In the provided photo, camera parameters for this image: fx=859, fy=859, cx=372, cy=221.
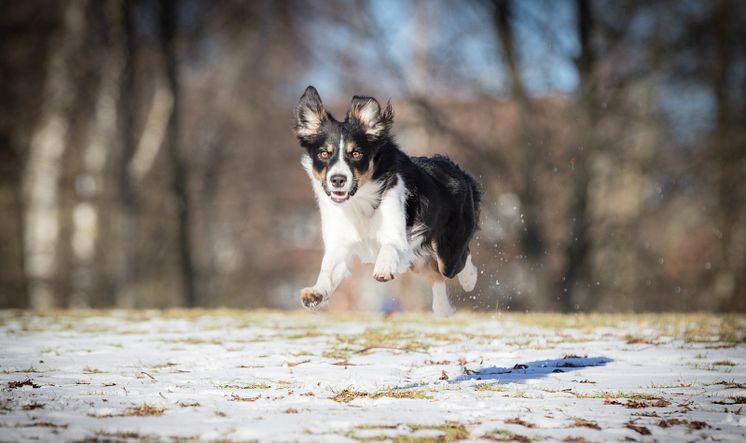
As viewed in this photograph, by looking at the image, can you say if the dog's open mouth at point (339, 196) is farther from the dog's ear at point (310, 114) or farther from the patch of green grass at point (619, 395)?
the patch of green grass at point (619, 395)

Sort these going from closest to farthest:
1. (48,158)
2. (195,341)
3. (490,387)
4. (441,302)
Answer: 1. (490,387)
2. (441,302)
3. (195,341)
4. (48,158)

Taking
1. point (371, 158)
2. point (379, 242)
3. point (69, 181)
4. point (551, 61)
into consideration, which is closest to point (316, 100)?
point (371, 158)

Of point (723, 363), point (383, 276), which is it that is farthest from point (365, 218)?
point (723, 363)

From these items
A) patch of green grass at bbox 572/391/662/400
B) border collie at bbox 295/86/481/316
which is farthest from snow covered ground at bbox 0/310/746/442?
border collie at bbox 295/86/481/316

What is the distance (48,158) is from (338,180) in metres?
14.5

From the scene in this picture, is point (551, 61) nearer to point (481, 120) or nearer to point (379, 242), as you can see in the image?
point (481, 120)

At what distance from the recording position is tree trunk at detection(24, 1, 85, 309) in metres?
18.5

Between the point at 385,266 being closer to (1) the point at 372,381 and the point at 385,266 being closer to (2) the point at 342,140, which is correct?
(1) the point at 372,381

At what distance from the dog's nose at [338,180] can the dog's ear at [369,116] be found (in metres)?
0.62

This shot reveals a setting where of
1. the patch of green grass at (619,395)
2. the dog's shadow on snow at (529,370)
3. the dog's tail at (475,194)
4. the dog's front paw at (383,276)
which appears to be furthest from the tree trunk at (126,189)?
the patch of green grass at (619,395)

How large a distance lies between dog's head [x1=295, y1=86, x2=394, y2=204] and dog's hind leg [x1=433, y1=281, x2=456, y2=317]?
1617 millimetres

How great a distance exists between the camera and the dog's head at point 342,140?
19.8ft

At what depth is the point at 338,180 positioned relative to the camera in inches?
235

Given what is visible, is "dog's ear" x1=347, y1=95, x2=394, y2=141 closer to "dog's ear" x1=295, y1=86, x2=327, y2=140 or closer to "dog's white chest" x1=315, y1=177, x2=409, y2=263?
"dog's ear" x1=295, y1=86, x2=327, y2=140
